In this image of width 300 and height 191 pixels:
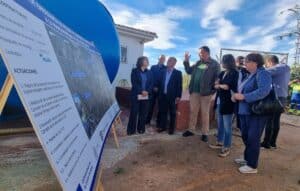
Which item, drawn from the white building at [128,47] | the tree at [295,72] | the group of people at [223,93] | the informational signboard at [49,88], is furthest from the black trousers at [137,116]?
the tree at [295,72]

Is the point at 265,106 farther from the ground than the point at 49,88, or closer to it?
closer to it

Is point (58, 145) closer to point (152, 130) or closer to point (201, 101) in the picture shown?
point (201, 101)

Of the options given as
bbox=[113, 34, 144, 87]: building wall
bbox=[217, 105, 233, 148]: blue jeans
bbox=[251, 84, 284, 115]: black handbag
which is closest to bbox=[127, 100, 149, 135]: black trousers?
bbox=[217, 105, 233, 148]: blue jeans

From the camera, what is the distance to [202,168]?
4.09 m

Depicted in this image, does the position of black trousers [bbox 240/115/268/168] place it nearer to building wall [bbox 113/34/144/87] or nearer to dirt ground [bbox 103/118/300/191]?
dirt ground [bbox 103/118/300/191]

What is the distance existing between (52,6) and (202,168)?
309 cm

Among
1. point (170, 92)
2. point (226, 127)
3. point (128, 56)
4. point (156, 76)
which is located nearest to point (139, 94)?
point (170, 92)

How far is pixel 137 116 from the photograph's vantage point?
589 cm

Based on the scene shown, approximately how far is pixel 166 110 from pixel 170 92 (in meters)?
0.45

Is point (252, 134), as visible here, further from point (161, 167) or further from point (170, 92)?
point (170, 92)

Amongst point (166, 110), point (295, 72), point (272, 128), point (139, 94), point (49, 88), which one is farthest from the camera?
point (295, 72)

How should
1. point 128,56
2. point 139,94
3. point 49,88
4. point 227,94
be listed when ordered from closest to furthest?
point 49,88, point 227,94, point 139,94, point 128,56

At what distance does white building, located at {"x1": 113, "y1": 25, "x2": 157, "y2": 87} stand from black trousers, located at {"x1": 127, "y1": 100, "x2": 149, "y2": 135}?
4384mm

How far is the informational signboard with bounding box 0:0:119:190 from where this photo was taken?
1204 mm
